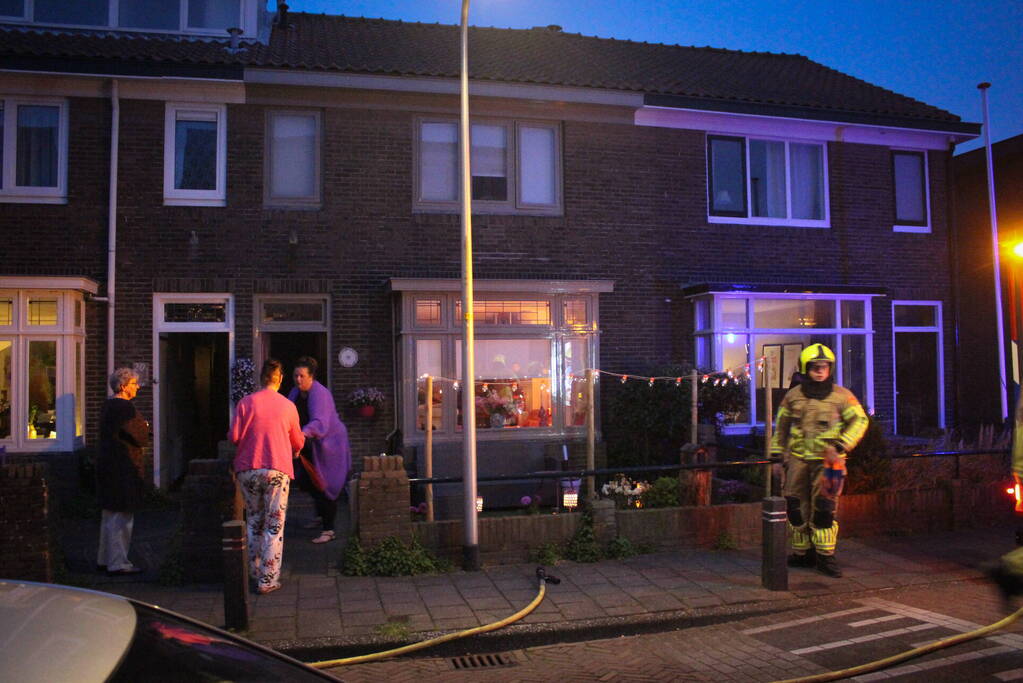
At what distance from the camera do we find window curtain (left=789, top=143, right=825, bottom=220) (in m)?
14.4

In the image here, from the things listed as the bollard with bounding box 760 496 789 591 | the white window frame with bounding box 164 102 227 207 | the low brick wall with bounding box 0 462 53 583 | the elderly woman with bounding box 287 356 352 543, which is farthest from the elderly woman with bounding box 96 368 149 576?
the bollard with bounding box 760 496 789 591

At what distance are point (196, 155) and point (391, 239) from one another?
300 cm

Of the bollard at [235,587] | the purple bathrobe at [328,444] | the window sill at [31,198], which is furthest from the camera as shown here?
the window sill at [31,198]

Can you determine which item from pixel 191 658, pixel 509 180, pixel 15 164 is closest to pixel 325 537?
pixel 509 180

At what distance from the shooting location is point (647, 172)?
13.6 m

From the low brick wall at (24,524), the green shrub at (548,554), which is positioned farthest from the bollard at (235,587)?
the green shrub at (548,554)

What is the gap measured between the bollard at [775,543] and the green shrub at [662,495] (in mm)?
2033

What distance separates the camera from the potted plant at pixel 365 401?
11.9 metres

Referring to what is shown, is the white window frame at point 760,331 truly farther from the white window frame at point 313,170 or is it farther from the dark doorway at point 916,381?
the white window frame at point 313,170

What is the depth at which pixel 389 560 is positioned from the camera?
780 centimetres

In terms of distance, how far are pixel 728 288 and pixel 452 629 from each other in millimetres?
8189

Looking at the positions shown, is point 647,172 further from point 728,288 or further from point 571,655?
point 571,655

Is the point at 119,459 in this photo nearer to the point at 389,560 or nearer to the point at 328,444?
the point at 328,444

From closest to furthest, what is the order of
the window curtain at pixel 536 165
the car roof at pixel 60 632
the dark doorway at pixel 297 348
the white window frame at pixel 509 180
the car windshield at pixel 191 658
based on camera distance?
the car roof at pixel 60 632, the car windshield at pixel 191 658, the dark doorway at pixel 297 348, the white window frame at pixel 509 180, the window curtain at pixel 536 165
